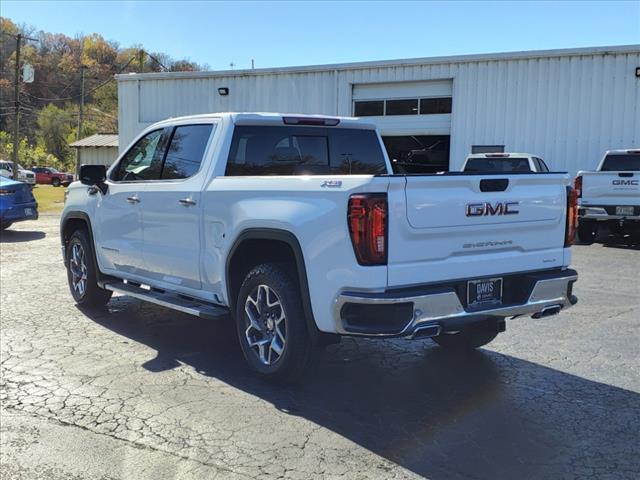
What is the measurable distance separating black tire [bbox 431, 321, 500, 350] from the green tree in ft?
294

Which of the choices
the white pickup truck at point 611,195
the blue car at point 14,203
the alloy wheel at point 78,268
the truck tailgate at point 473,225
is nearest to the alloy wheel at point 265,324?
the truck tailgate at point 473,225

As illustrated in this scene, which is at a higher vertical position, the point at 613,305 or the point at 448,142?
the point at 448,142

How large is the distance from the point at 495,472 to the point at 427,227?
1471 mm

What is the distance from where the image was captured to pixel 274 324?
15.4 feet

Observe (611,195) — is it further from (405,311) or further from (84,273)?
(405,311)

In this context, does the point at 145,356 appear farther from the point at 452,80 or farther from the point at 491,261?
the point at 452,80

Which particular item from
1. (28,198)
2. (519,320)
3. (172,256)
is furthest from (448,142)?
(172,256)

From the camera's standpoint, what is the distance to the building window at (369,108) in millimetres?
20188

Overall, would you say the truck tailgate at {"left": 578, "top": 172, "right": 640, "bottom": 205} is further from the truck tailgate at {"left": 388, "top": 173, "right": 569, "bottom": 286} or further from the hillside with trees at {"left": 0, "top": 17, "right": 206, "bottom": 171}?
the hillside with trees at {"left": 0, "top": 17, "right": 206, "bottom": 171}

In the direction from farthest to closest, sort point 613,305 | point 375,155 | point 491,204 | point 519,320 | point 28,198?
1. point 28,198
2. point 613,305
3. point 519,320
4. point 375,155
5. point 491,204

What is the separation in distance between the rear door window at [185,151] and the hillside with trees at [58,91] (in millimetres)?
67916

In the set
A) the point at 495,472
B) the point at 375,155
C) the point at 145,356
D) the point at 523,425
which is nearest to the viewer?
the point at 495,472

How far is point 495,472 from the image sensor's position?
3.36 meters

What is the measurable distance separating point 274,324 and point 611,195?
10.6m
